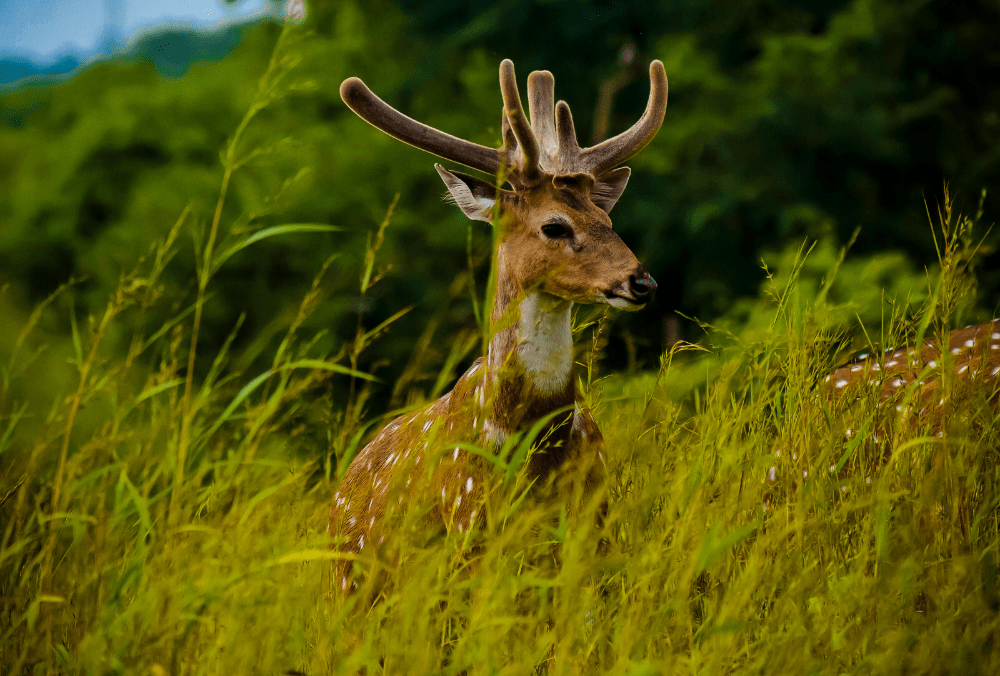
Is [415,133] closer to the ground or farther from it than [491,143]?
closer to the ground

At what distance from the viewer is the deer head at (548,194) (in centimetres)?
262

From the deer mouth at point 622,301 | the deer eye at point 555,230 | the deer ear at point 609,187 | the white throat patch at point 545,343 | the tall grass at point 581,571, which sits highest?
the deer ear at point 609,187

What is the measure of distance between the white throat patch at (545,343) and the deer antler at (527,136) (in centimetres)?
43

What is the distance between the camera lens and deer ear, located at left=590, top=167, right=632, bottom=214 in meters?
3.29

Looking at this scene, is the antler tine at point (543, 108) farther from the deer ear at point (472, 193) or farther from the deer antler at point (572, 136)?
the deer ear at point (472, 193)

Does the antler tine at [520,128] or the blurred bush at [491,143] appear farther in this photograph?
the blurred bush at [491,143]

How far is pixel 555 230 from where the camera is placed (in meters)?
2.79

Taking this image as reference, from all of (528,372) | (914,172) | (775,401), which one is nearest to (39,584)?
(528,372)

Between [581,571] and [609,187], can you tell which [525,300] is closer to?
[609,187]

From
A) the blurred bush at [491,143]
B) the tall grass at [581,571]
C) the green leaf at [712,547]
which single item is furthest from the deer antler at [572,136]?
the blurred bush at [491,143]

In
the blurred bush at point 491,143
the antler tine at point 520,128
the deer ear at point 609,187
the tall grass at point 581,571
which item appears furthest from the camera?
the blurred bush at point 491,143

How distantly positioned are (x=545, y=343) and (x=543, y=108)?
1146 millimetres

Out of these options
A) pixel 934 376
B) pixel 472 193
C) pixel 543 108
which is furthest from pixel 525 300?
pixel 934 376

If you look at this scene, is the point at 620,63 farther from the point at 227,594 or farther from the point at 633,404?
the point at 227,594
